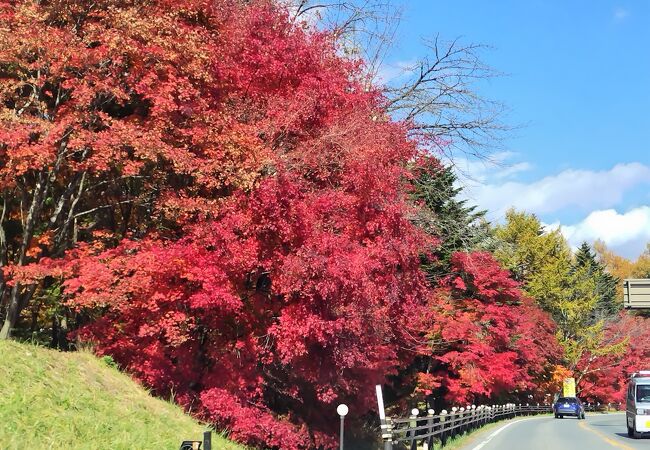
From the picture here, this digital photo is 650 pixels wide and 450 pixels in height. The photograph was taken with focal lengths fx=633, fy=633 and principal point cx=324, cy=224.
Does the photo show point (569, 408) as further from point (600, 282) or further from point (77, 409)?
point (77, 409)

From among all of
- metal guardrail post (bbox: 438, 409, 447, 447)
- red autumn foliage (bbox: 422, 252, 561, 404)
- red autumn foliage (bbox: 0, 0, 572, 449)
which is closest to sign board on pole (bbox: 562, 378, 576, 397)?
red autumn foliage (bbox: 422, 252, 561, 404)

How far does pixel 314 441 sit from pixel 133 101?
8.89m

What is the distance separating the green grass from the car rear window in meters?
19.3

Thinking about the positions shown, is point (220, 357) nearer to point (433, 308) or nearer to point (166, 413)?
point (166, 413)

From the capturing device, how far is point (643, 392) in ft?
83.1

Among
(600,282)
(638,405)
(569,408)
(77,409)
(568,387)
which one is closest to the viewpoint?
(77,409)

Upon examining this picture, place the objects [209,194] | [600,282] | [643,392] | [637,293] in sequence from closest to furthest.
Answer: [209,194]
[643,392]
[637,293]
[600,282]

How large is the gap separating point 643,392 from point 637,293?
6.40 metres

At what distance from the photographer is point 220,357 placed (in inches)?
530

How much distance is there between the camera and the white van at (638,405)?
2395 centimetres

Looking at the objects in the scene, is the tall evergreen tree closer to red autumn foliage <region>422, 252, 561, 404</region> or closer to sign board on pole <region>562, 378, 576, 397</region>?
sign board on pole <region>562, 378, 576, 397</region>

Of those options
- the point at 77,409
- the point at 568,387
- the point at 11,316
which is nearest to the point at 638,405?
the point at 77,409

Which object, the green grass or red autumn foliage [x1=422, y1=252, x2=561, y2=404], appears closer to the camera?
the green grass

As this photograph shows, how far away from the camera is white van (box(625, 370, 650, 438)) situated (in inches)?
943
